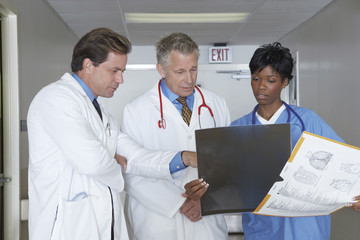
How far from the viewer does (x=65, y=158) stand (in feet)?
4.35

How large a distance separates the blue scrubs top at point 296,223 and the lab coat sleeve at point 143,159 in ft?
1.42

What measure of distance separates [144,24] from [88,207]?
12.8 feet

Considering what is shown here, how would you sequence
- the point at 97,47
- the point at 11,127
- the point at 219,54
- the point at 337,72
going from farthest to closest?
A: the point at 219,54 < the point at 337,72 < the point at 11,127 < the point at 97,47

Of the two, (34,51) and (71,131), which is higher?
(34,51)

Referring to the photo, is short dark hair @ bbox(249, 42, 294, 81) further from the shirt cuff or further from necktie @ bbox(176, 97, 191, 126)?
the shirt cuff

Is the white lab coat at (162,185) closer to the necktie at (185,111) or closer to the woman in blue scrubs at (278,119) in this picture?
the necktie at (185,111)

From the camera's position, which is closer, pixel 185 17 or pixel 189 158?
pixel 189 158

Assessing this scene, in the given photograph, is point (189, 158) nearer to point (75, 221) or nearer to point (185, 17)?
point (75, 221)

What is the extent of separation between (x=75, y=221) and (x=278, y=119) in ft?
3.03

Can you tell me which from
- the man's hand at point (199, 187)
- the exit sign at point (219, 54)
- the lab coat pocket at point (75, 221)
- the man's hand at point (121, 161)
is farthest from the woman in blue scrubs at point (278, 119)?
the exit sign at point (219, 54)

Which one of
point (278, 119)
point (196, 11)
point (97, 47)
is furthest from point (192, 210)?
Result: point (196, 11)

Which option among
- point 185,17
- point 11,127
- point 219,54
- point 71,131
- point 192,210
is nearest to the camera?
point 71,131

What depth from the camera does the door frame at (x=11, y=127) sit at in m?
2.76

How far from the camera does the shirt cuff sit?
154 centimetres
